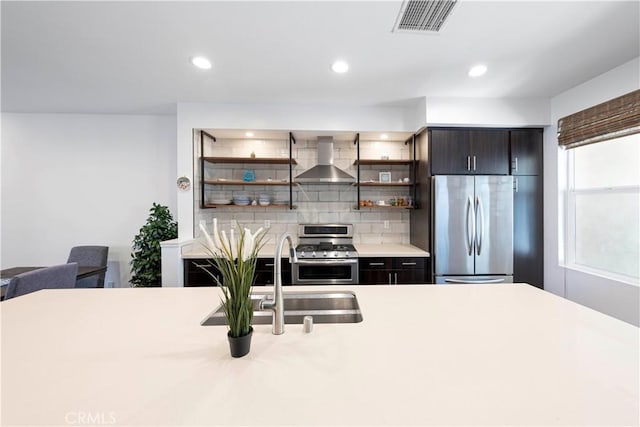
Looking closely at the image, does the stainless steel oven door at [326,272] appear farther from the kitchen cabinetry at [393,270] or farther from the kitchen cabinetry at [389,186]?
the kitchen cabinetry at [389,186]

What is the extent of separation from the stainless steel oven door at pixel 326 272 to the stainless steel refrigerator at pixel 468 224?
918mm

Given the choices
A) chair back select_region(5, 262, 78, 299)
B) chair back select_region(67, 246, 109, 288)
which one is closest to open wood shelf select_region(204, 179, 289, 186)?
chair back select_region(5, 262, 78, 299)

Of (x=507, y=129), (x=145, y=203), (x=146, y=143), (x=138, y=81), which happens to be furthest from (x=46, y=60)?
(x=507, y=129)

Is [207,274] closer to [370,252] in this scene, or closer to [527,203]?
[370,252]

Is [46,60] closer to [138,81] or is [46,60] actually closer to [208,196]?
[138,81]

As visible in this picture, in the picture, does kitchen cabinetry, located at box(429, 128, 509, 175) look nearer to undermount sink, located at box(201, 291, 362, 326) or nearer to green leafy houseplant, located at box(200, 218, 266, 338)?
undermount sink, located at box(201, 291, 362, 326)

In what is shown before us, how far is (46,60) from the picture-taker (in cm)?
214

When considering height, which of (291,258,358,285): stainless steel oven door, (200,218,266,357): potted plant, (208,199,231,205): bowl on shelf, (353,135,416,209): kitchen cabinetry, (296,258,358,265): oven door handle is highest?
(353,135,416,209): kitchen cabinetry

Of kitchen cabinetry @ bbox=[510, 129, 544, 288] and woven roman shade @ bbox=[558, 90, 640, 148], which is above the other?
woven roman shade @ bbox=[558, 90, 640, 148]

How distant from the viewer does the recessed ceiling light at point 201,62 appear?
2.11m

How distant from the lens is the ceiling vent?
1534 millimetres

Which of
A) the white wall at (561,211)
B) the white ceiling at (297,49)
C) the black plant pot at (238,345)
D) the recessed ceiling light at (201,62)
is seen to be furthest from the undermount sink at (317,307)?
the white wall at (561,211)

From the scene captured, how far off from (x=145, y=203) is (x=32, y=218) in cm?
146

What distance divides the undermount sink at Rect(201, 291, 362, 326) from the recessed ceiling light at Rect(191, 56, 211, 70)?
1.93 metres
